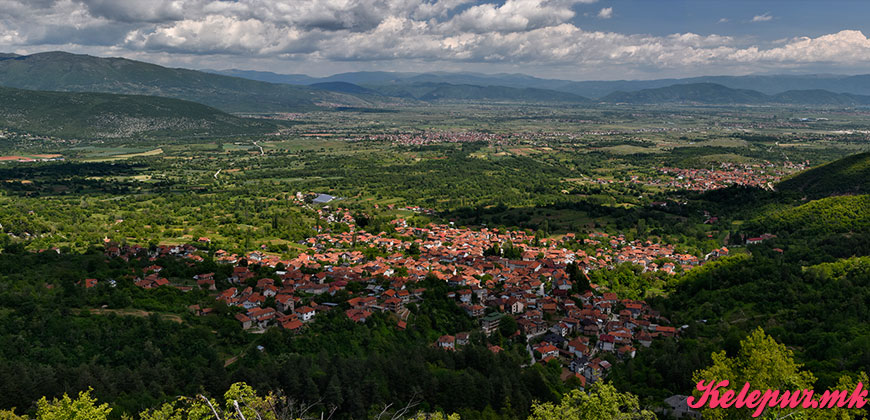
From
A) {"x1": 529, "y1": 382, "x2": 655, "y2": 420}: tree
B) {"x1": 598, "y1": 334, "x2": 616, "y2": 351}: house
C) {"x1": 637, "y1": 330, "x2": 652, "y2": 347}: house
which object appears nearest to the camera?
{"x1": 529, "y1": 382, "x2": 655, "y2": 420}: tree

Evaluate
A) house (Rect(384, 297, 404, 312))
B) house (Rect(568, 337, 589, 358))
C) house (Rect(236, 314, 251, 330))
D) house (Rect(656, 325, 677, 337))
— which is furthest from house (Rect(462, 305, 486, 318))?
house (Rect(236, 314, 251, 330))

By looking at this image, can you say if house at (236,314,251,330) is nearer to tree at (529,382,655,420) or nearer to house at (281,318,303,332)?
house at (281,318,303,332)

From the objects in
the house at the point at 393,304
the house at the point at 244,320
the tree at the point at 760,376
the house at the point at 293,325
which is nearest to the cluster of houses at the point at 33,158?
the house at the point at 244,320

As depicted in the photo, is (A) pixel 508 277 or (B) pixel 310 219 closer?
(A) pixel 508 277

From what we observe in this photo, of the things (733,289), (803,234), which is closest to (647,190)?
(803,234)

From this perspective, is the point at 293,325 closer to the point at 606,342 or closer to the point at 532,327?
the point at 532,327

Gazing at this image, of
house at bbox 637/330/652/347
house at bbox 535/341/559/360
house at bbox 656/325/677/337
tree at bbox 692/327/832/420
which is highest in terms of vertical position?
tree at bbox 692/327/832/420

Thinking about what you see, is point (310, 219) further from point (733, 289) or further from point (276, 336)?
point (733, 289)

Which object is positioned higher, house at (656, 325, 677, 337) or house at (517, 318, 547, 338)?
house at (656, 325, 677, 337)

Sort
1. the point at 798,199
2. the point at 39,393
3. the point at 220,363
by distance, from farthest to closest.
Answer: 1. the point at 798,199
2. the point at 220,363
3. the point at 39,393
